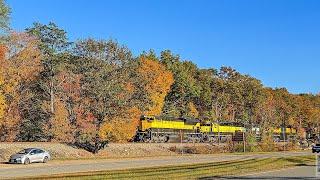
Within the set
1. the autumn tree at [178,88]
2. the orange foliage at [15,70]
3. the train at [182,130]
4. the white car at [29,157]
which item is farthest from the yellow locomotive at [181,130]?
the white car at [29,157]

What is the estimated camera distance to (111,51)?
204 feet

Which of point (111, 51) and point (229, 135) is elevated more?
point (111, 51)

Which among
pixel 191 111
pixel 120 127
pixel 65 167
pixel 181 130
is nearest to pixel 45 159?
pixel 65 167

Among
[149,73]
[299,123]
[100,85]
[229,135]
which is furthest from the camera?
[299,123]

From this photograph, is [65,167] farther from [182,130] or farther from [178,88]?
[178,88]

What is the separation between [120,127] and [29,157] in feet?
56.2

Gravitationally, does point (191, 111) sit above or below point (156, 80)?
below

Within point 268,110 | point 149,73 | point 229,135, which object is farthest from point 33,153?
point 268,110

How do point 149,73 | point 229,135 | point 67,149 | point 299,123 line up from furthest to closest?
point 299,123
point 229,135
point 149,73
point 67,149

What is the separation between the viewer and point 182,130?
81750 mm

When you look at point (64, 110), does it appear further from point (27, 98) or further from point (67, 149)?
point (67, 149)

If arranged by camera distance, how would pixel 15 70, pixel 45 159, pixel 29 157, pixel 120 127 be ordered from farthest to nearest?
pixel 120 127 < pixel 15 70 < pixel 45 159 < pixel 29 157

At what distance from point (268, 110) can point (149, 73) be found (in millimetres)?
42891

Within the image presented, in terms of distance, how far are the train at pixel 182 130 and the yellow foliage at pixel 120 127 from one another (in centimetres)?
1006
